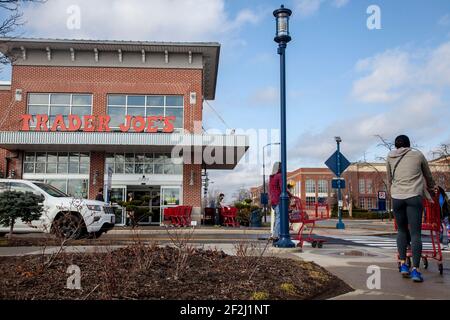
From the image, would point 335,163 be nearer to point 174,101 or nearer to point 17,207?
point 174,101

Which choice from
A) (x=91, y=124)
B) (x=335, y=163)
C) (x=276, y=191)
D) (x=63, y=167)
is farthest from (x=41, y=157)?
(x=276, y=191)

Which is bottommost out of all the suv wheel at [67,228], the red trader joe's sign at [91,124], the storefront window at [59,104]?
the suv wheel at [67,228]

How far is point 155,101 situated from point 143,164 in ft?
13.0

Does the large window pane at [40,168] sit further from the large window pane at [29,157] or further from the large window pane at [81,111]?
the large window pane at [81,111]

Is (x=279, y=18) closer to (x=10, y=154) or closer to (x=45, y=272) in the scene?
(x=45, y=272)

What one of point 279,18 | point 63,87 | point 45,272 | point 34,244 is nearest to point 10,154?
point 63,87

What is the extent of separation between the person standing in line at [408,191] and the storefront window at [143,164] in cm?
1932

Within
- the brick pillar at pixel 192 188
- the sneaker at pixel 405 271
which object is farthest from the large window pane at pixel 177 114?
the sneaker at pixel 405 271

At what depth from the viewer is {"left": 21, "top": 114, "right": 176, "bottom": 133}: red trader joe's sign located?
23.8 meters

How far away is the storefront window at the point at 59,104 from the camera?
25.2m

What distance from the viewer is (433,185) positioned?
5.68 meters

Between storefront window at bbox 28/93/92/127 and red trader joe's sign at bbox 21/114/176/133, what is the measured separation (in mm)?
913

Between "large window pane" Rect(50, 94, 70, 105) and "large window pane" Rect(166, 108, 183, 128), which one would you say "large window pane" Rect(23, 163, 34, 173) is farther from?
"large window pane" Rect(166, 108, 183, 128)

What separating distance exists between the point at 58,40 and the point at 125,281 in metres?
23.8
